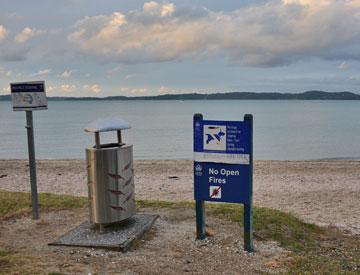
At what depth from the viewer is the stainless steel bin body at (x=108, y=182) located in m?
6.62

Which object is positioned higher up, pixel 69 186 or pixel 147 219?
pixel 147 219

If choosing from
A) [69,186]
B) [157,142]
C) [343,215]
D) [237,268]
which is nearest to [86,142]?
[157,142]

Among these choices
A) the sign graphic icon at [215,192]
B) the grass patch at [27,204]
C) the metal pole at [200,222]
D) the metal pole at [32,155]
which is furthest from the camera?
the grass patch at [27,204]

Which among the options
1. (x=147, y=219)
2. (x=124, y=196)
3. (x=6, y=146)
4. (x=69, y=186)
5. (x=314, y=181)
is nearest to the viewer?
(x=124, y=196)

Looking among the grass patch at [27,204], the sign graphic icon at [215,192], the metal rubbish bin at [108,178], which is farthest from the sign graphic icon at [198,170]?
the grass patch at [27,204]

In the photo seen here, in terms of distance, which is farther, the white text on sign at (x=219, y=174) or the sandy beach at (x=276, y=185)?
the sandy beach at (x=276, y=185)

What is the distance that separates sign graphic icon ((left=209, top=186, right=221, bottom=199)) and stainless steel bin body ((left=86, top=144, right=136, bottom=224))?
132cm

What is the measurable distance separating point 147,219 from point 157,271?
205 centimetres

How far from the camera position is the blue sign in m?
6.28

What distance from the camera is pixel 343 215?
437 inches

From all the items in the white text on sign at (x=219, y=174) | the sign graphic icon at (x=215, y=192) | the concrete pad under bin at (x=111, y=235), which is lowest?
the concrete pad under bin at (x=111, y=235)

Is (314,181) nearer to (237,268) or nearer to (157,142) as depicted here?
(237,268)

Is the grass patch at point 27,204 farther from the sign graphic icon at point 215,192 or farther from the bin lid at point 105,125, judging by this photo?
the sign graphic icon at point 215,192

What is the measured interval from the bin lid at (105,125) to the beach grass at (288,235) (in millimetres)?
1993
